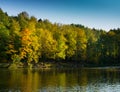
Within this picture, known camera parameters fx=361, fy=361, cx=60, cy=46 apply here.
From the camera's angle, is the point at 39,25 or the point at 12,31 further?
the point at 39,25

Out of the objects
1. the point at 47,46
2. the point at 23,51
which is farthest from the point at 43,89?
the point at 47,46

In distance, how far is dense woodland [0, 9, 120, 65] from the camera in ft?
336

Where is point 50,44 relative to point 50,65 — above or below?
above

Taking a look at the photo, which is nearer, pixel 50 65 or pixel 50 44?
pixel 50 65

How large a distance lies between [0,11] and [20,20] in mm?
7323

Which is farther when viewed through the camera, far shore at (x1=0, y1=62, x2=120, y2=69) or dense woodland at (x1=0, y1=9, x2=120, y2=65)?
dense woodland at (x1=0, y1=9, x2=120, y2=65)

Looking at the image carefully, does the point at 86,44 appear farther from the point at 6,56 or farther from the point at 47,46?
the point at 6,56

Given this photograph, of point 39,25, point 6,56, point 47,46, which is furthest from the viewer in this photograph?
point 39,25

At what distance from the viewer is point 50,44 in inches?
4343

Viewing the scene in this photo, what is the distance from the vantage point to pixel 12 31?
105 metres

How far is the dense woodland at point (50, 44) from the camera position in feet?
336

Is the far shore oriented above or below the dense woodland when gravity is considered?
below

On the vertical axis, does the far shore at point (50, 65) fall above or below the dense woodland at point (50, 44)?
below

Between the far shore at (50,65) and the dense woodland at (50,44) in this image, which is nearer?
the far shore at (50,65)
